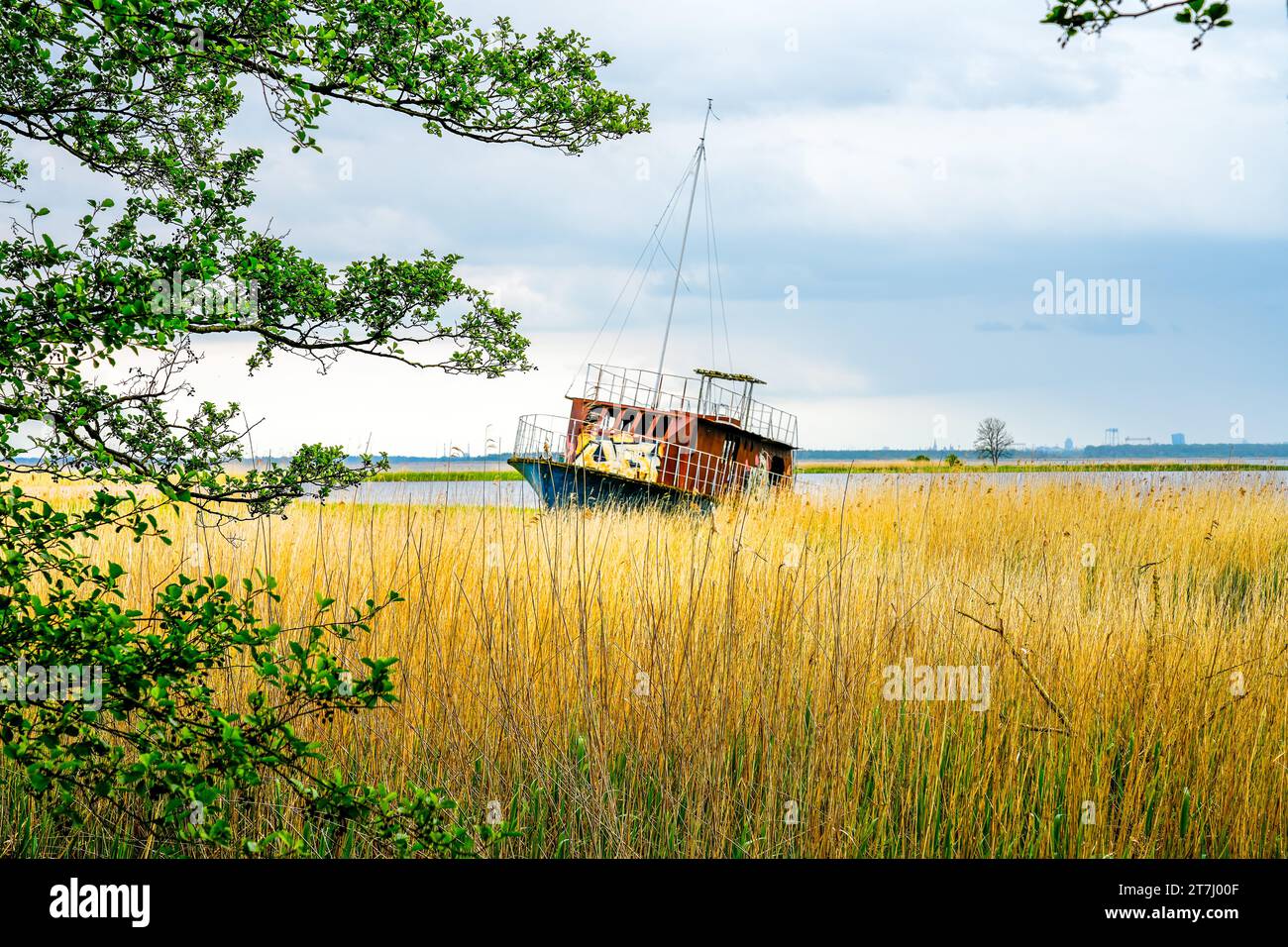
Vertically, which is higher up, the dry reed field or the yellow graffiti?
the yellow graffiti

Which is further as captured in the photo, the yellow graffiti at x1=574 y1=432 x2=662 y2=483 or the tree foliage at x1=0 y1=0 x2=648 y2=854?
the yellow graffiti at x1=574 y1=432 x2=662 y2=483

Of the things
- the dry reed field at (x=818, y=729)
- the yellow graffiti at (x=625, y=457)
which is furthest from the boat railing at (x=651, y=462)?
the dry reed field at (x=818, y=729)

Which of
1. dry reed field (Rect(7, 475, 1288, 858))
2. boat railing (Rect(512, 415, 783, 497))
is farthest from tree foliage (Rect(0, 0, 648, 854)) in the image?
boat railing (Rect(512, 415, 783, 497))

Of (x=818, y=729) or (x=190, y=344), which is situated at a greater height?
(x=190, y=344)

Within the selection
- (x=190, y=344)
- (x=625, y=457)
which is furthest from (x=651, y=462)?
(x=190, y=344)

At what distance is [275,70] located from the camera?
13.8 ft

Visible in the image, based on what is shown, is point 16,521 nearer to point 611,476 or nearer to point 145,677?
point 145,677

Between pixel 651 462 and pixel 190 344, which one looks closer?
pixel 190 344

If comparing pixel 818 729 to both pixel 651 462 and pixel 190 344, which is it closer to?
pixel 190 344

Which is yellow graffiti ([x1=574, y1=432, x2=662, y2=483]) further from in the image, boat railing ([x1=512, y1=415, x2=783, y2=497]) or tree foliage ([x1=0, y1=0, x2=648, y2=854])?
tree foliage ([x1=0, y1=0, x2=648, y2=854])

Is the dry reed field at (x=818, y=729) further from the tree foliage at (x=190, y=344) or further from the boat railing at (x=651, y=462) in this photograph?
the boat railing at (x=651, y=462)
